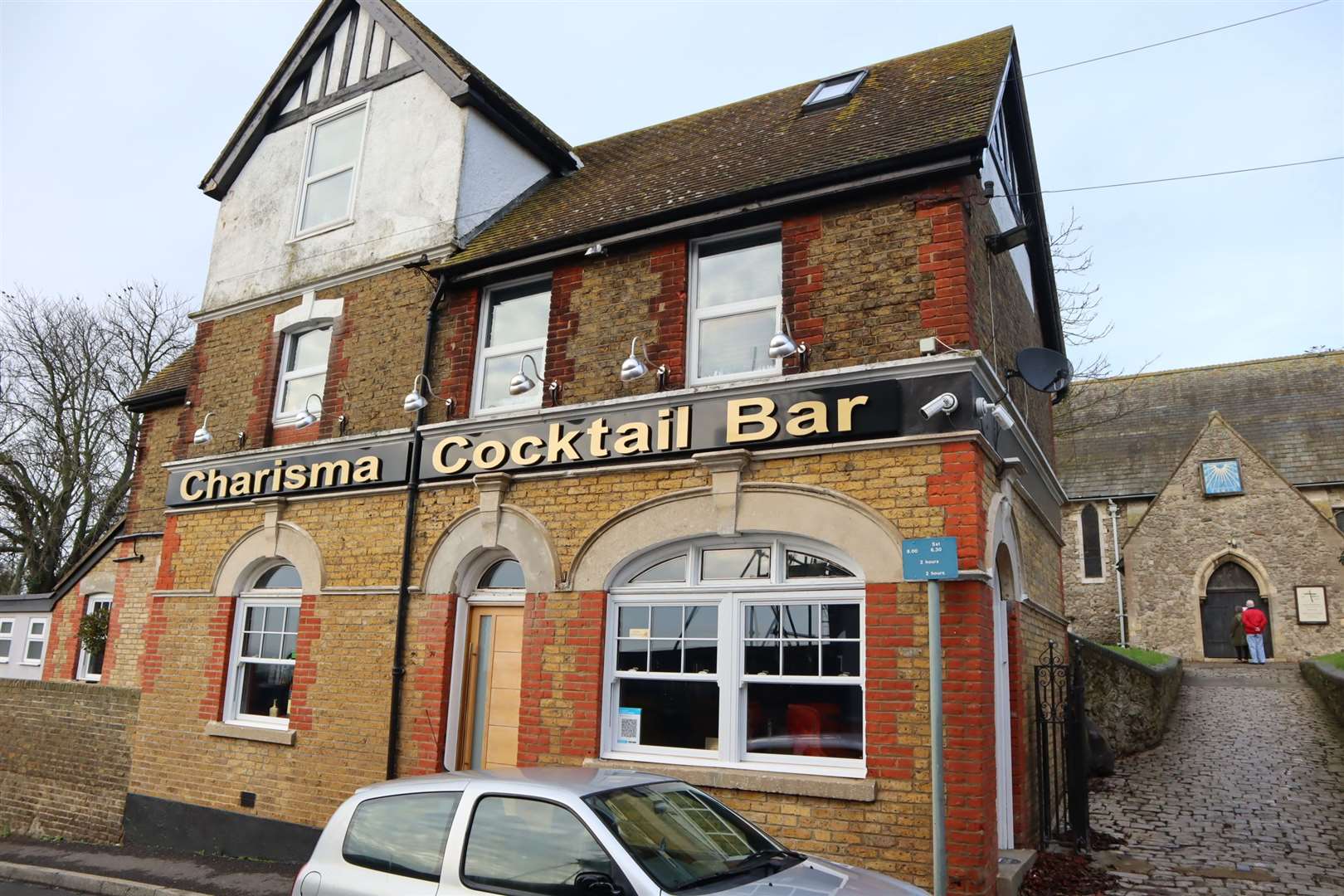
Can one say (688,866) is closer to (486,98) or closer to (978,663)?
(978,663)

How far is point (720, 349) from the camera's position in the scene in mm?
8953

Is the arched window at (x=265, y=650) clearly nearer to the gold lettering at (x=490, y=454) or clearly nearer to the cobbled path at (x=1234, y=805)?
the gold lettering at (x=490, y=454)

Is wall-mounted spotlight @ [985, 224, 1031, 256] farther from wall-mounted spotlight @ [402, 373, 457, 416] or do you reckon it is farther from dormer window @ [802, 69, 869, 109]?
wall-mounted spotlight @ [402, 373, 457, 416]

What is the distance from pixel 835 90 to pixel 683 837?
974 cm

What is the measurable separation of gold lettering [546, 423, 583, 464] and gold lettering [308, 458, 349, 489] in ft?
9.56

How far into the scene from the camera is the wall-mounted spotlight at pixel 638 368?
8586mm

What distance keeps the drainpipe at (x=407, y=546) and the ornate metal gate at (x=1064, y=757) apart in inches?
261

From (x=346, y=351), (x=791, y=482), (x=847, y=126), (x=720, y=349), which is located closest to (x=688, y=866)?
(x=791, y=482)

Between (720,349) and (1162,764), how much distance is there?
9886mm

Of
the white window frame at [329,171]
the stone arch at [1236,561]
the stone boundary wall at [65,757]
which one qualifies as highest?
the white window frame at [329,171]

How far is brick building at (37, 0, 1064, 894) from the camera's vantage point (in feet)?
24.8

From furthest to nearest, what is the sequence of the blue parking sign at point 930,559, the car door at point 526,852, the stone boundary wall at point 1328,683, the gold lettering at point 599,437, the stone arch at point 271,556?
the stone boundary wall at point 1328,683 < the stone arch at point 271,556 < the gold lettering at point 599,437 < the blue parking sign at point 930,559 < the car door at point 526,852

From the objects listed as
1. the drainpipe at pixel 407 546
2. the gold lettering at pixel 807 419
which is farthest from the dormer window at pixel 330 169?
the gold lettering at pixel 807 419

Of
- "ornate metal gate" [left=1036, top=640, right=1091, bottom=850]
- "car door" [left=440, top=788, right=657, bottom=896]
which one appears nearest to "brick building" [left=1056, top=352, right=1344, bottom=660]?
"ornate metal gate" [left=1036, top=640, right=1091, bottom=850]
